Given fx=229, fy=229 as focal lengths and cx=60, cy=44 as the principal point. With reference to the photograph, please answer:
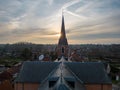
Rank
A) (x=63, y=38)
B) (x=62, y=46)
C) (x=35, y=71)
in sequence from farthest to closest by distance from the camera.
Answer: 1. (x=63, y=38)
2. (x=62, y=46)
3. (x=35, y=71)

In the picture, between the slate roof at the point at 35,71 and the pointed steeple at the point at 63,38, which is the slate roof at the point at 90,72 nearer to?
the slate roof at the point at 35,71

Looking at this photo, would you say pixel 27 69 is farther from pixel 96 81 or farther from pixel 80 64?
pixel 96 81

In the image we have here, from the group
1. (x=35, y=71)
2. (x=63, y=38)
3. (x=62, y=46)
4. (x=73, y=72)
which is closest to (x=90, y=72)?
(x=73, y=72)

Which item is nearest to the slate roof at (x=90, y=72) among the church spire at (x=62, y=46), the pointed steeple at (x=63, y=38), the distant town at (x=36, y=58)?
the distant town at (x=36, y=58)

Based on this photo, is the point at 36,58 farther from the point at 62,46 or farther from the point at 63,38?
the point at 62,46

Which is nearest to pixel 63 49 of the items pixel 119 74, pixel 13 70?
pixel 13 70
